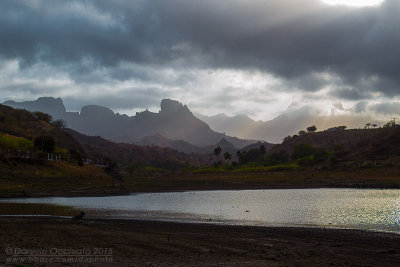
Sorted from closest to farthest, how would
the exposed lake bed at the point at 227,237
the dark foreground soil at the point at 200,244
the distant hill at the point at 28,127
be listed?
the dark foreground soil at the point at 200,244 → the exposed lake bed at the point at 227,237 → the distant hill at the point at 28,127

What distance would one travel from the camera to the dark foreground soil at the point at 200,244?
57.9 ft

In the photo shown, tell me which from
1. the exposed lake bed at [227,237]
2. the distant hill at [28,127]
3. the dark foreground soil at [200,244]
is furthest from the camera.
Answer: the distant hill at [28,127]

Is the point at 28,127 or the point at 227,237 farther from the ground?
the point at 28,127

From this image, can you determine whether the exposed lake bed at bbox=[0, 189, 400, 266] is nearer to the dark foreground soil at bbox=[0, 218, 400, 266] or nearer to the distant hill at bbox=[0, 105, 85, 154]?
the dark foreground soil at bbox=[0, 218, 400, 266]

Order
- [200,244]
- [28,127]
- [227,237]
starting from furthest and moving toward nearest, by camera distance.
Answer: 1. [28,127]
2. [227,237]
3. [200,244]

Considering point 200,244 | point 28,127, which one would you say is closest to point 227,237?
point 200,244

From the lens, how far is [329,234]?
83.1 ft

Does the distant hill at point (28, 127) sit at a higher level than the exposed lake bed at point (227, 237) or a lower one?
higher

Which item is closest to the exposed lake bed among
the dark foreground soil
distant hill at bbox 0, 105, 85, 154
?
the dark foreground soil

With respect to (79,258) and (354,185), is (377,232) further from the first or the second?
(354,185)

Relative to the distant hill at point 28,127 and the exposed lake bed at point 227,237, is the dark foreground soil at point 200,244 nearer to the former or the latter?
the exposed lake bed at point 227,237

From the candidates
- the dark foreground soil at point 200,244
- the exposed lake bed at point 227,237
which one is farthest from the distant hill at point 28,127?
the dark foreground soil at point 200,244

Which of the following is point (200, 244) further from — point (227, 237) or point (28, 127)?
point (28, 127)

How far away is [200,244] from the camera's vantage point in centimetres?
2173
